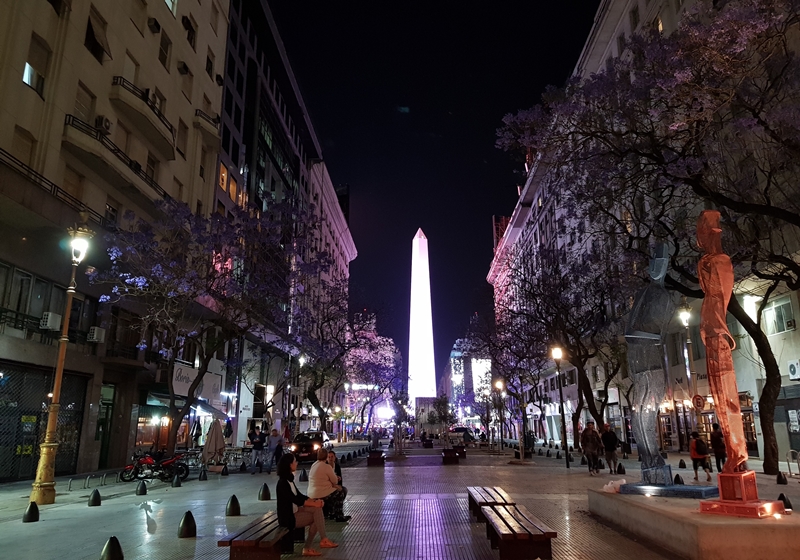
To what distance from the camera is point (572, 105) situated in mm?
15094

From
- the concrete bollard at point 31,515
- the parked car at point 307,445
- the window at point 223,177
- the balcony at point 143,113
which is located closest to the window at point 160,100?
the balcony at point 143,113

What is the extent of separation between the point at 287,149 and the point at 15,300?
1783 inches

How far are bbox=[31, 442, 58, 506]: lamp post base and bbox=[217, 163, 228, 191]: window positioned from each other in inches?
1101

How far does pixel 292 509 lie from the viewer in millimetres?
8555

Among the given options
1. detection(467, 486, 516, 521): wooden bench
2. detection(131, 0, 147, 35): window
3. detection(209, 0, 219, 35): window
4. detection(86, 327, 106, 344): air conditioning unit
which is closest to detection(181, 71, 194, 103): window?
detection(131, 0, 147, 35): window

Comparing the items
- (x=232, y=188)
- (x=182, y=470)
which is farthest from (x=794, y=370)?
(x=232, y=188)

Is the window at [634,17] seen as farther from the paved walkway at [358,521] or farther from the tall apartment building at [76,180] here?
the paved walkway at [358,521]

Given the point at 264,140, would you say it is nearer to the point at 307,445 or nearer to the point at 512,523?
the point at 307,445

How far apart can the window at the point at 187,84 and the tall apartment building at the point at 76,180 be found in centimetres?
102

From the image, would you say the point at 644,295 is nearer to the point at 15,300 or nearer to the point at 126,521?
the point at 126,521

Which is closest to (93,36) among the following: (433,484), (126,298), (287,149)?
(126,298)

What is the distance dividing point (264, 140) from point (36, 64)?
3259cm

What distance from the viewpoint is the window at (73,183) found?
2234 cm

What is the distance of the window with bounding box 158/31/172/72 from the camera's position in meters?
30.3
